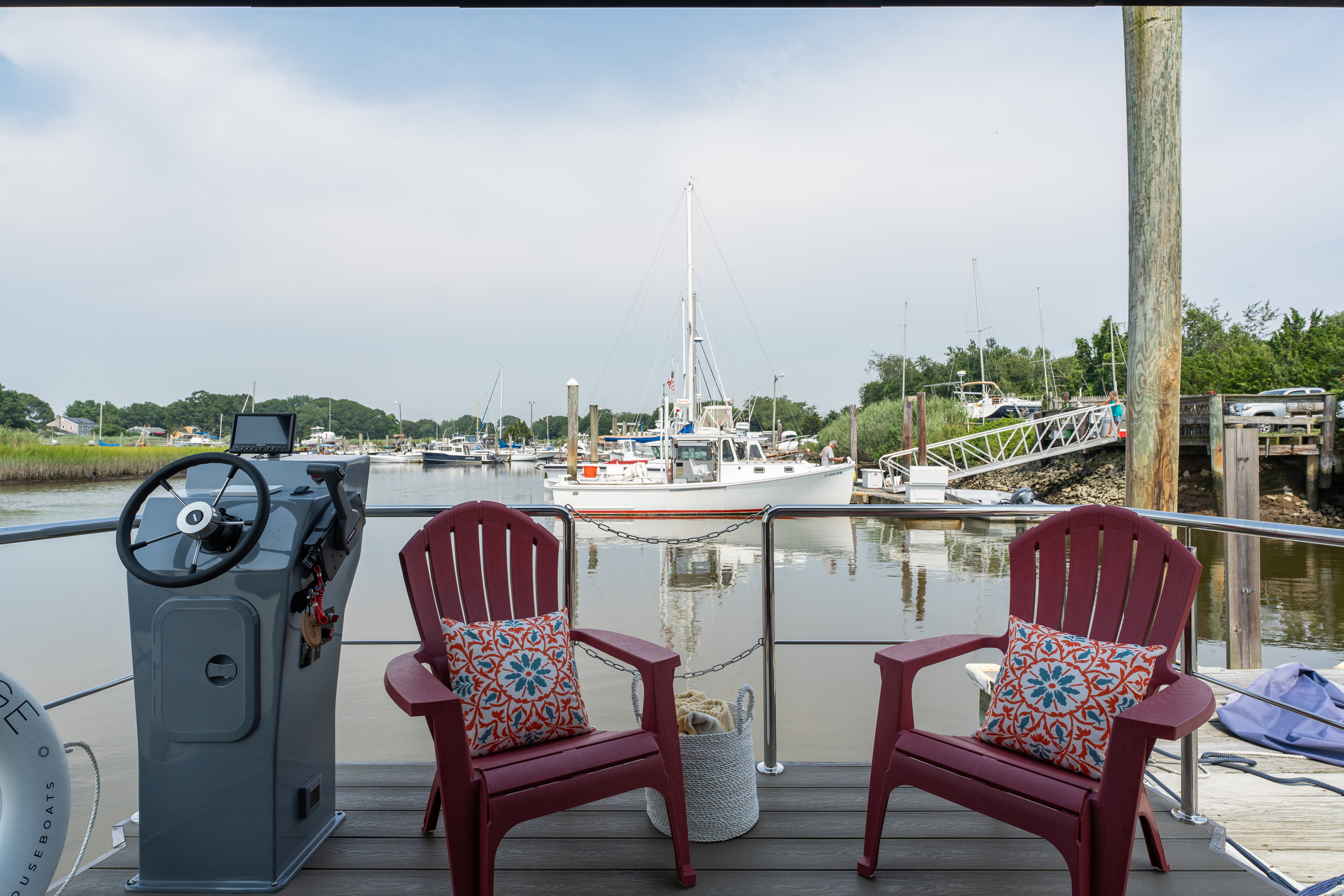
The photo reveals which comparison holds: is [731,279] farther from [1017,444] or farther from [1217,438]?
[1217,438]

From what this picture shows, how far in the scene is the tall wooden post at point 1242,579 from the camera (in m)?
4.19

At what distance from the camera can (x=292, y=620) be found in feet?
5.07

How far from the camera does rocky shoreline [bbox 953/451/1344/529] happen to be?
43.5 feet

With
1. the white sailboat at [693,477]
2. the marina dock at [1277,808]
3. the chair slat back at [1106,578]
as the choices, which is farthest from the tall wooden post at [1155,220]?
the white sailboat at [693,477]

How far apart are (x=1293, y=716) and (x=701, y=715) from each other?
2916mm

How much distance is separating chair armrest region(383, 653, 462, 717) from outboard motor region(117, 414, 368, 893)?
24 centimetres

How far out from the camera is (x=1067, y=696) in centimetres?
157

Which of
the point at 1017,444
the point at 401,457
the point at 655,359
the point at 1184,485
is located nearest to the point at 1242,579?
the point at 1184,485

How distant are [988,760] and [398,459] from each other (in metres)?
46.7

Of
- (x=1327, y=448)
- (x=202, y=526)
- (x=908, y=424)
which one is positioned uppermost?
(x=908, y=424)

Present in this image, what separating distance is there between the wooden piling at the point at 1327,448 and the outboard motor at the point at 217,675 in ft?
53.5

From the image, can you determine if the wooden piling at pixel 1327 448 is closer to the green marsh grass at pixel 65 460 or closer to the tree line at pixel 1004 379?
the tree line at pixel 1004 379

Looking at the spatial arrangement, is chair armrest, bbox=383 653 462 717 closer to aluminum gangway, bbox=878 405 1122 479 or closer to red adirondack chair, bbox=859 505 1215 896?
red adirondack chair, bbox=859 505 1215 896

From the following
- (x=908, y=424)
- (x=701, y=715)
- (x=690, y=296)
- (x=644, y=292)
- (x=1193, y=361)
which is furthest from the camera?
(x=1193, y=361)
